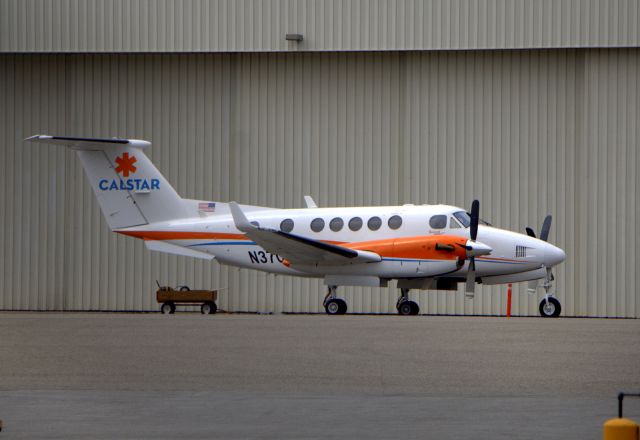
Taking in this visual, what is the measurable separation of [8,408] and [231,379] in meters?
2.75

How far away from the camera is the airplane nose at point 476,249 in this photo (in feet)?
78.8

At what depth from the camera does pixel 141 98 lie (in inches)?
1200

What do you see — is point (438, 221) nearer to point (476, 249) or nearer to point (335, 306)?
point (476, 249)

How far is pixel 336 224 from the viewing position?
25.6 m

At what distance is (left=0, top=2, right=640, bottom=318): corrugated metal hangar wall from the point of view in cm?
2916

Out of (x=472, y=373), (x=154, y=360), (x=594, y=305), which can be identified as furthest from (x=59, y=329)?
(x=594, y=305)

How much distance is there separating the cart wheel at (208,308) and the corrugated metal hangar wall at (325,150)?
89.7 inches

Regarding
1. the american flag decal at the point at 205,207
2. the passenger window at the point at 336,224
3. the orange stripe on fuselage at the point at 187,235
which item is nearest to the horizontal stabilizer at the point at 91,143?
the american flag decal at the point at 205,207

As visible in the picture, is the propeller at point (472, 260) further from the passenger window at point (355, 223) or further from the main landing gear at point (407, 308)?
the passenger window at point (355, 223)

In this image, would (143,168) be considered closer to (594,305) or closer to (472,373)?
(594,305)

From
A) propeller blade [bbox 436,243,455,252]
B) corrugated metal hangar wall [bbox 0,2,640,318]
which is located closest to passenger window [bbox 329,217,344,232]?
propeller blade [bbox 436,243,455,252]

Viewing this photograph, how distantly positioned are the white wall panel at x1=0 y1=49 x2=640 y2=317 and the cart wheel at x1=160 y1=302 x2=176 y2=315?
8.08 feet

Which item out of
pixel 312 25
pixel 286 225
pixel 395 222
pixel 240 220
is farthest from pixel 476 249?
pixel 312 25

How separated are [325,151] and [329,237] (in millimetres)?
4990
